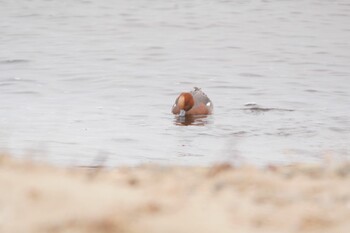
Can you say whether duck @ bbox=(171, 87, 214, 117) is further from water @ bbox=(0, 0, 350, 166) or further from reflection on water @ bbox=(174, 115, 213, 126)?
water @ bbox=(0, 0, 350, 166)

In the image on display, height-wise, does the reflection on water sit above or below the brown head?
below

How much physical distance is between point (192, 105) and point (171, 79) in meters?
4.61

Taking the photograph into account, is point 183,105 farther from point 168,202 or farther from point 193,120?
point 168,202

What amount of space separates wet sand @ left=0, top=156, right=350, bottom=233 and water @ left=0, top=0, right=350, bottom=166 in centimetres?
128

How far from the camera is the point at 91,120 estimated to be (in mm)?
16359

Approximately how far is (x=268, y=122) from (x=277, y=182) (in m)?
10.7

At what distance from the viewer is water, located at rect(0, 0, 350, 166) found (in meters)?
13.7

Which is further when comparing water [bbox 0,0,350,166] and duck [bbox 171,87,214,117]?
duck [bbox 171,87,214,117]

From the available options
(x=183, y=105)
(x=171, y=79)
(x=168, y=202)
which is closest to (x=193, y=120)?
(x=183, y=105)

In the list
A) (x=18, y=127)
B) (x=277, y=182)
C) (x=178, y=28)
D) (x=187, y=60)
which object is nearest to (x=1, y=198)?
(x=277, y=182)

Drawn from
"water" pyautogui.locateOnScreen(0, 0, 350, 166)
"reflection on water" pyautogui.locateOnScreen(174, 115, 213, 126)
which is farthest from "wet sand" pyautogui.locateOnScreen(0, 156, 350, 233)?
"reflection on water" pyautogui.locateOnScreen(174, 115, 213, 126)

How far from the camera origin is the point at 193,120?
18422mm

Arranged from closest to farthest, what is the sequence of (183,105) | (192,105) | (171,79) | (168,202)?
(168,202), (183,105), (192,105), (171,79)

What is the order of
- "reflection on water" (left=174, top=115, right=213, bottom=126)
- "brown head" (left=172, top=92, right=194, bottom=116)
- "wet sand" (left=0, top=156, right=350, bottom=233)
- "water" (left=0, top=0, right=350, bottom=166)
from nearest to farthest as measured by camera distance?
"wet sand" (left=0, top=156, right=350, bottom=233) < "water" (left=0, top=0, right=350, bottom=166) < "reflection on water" (left=174, top=115, right=213, bottom=126) < "brown head" (left=172, top=92, right=194, bottom=116)
